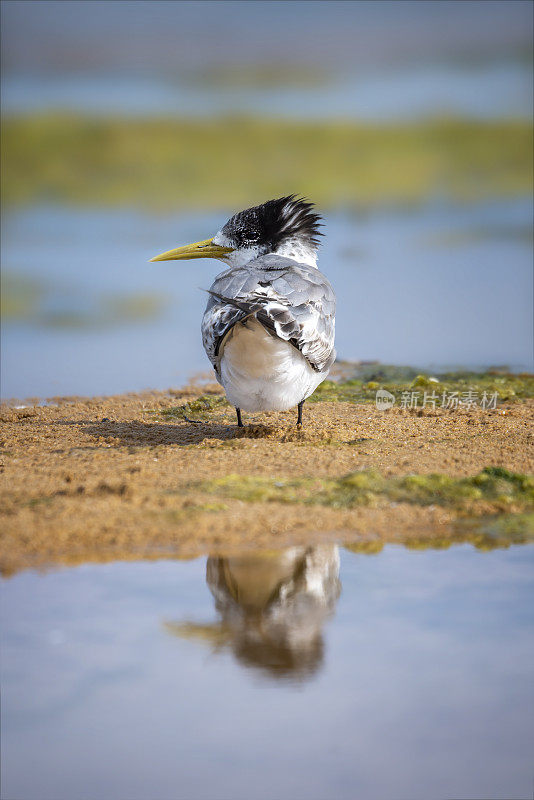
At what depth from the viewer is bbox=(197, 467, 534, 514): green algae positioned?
14.9ft

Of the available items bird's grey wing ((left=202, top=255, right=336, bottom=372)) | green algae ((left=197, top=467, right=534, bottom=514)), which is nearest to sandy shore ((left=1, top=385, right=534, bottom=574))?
green algae ((left=197, top=467, right=534, bottom=514))

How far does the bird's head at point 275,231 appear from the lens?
7.21 metres

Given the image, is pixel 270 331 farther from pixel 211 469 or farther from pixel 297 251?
pixel 297 251

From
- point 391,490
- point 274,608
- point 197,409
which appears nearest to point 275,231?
point 197,409

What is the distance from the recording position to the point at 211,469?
5.11 metres

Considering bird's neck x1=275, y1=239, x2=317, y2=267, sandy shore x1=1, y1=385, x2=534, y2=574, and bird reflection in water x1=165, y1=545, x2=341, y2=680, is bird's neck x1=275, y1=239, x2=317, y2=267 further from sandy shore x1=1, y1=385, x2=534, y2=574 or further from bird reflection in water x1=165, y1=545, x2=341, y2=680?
bird reflection in water x1=165, y1=545, x2=341, y2=680

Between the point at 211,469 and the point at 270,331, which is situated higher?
the point at 270,331

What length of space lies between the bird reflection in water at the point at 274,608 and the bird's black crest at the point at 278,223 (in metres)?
3.79

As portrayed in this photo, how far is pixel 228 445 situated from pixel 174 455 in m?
0.45

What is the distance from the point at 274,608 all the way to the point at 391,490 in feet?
4.88

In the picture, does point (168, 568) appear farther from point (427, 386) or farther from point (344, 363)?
point (344, 363)

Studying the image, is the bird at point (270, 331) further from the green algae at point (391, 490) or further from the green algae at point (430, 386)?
the green algae at point (430, 386)

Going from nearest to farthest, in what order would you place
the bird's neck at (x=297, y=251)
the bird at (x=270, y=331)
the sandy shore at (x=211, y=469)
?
the sandy shore at (x=211, y=469) → the bird at (x=270, y=331) → the bird's neck at (x=297, y=251)

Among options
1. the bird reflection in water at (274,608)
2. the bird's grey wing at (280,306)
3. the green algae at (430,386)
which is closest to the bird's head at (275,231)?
the bird's grey wing at (280,306)
